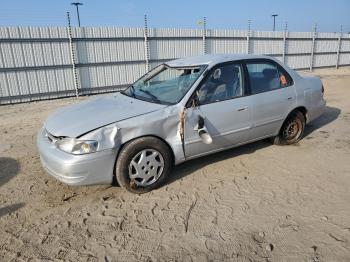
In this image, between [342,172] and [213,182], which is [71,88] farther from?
[342,172]

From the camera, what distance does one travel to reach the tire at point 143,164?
3.57 metres

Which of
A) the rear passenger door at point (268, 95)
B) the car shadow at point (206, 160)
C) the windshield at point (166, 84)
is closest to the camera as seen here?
the windshield at point (166, 84)

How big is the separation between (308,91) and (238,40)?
11118 mm

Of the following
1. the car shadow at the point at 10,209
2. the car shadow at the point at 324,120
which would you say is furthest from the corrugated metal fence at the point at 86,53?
the car shadow at the point at 10,209

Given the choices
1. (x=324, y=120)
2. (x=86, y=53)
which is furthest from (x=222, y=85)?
(x=86, y=53)

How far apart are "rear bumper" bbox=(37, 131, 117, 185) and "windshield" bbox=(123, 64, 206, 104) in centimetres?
111

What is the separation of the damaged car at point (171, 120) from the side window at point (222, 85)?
0.04ft

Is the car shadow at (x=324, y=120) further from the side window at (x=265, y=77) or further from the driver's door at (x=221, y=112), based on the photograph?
the driver's door at (x=221, y=112)

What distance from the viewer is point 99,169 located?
3465 millimetres

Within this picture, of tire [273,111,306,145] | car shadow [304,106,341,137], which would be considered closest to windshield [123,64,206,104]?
tire [273,111,306,145]

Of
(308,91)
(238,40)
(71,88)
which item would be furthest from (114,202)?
(238,40)

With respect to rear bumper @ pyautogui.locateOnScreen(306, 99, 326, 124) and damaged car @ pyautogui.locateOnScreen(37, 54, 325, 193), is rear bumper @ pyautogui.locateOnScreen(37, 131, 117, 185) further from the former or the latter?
rear bumper @ pyautogui.locateOnScreen(306, 99, 326, 124)

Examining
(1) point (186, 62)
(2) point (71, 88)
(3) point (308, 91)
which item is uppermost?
(1) point (186, 62)

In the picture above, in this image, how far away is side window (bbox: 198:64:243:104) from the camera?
4.13 m
